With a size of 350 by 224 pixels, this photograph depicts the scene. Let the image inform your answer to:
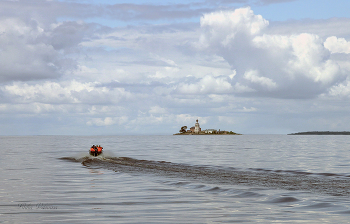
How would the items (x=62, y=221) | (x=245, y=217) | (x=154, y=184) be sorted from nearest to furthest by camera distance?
(x=62, y=221)
(x=245, y=217)
(x=154, y=184)

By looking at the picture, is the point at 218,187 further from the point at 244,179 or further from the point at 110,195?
the point at 110,195

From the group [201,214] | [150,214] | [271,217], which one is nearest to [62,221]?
[150,214]

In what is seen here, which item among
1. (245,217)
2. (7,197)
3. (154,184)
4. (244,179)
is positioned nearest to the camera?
(245,217)

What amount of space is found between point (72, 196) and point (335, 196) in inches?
705

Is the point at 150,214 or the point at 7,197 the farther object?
the point at 7,197

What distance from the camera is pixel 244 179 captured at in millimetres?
35625

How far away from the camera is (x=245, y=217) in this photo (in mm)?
18281

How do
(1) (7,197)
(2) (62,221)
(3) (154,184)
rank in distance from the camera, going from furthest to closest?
(3) (154,184) < (1) (7,197) < (2) (62,221)

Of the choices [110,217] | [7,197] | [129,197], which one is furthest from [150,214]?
[7,197]

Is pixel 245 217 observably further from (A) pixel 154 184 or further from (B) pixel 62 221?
(A) pixel 154 184

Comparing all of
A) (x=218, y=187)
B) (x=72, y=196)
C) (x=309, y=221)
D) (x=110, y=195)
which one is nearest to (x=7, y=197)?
(x=72, y=196)

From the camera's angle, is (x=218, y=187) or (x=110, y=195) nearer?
(x=110, y=195)

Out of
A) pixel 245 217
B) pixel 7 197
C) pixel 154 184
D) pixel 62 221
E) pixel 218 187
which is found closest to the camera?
pixel 62 221

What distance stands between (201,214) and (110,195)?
8.94 meters
